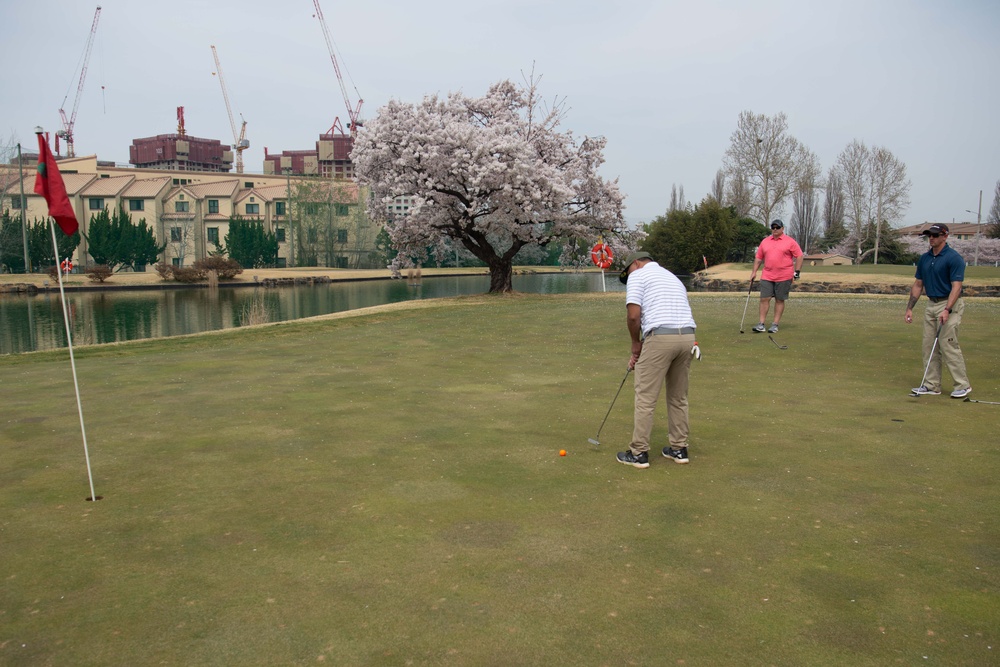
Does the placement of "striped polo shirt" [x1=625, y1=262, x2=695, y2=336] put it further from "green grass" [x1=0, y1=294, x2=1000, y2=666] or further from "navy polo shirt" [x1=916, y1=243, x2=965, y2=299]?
"navy polo shirt" [x1=916, y1=243, x2=965, y2=299]

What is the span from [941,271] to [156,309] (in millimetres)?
48653

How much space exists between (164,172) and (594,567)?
125 meters

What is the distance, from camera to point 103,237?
8956 centimetres

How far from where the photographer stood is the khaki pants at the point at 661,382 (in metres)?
8.10

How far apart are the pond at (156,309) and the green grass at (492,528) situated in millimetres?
24377

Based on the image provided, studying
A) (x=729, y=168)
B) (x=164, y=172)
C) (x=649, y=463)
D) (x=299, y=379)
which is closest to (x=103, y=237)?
(x=164, y=172)

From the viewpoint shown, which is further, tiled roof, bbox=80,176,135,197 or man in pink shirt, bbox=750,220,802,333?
tiled roof, bbox=80,176,135,197

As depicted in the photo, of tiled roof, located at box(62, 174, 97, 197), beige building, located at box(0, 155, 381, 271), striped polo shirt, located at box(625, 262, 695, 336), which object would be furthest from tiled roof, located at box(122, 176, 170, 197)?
striped polo shirt, located at box(625, 262, 695, 336)

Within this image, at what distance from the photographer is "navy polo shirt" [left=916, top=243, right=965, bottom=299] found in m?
11.5

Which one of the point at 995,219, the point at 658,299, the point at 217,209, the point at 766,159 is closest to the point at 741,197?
the point at 766,159

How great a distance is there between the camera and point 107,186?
105m

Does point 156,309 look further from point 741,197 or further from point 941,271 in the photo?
point 741,197

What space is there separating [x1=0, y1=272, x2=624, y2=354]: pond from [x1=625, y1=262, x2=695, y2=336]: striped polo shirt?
28.9 m

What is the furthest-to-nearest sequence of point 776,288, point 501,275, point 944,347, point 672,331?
point 501,275
point 776,288
point 944,347
point 672,331
